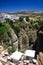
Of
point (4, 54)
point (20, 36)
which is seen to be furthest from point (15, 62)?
point (20, 36)

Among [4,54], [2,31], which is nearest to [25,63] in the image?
[4,54]

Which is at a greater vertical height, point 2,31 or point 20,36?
point 2,31

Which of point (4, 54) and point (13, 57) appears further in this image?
point (4, 54)

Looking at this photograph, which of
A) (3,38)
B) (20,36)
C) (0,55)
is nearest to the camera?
(0,55)

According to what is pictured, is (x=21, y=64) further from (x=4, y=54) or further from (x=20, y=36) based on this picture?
(x=20, y=36)

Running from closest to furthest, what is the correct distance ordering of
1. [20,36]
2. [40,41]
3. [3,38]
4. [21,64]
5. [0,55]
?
[21,64] < [0,55] < [40,41] < [3,38] < [20,36]

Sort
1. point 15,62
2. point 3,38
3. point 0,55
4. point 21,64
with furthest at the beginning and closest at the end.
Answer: point 3,38
point 0,55
point 15,62
point 21,64

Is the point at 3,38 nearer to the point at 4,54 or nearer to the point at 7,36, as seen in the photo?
the point at 7,36

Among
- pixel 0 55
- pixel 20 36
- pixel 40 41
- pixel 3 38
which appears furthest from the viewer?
pixel 20 36

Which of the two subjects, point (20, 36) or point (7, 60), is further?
point (20, 36)
